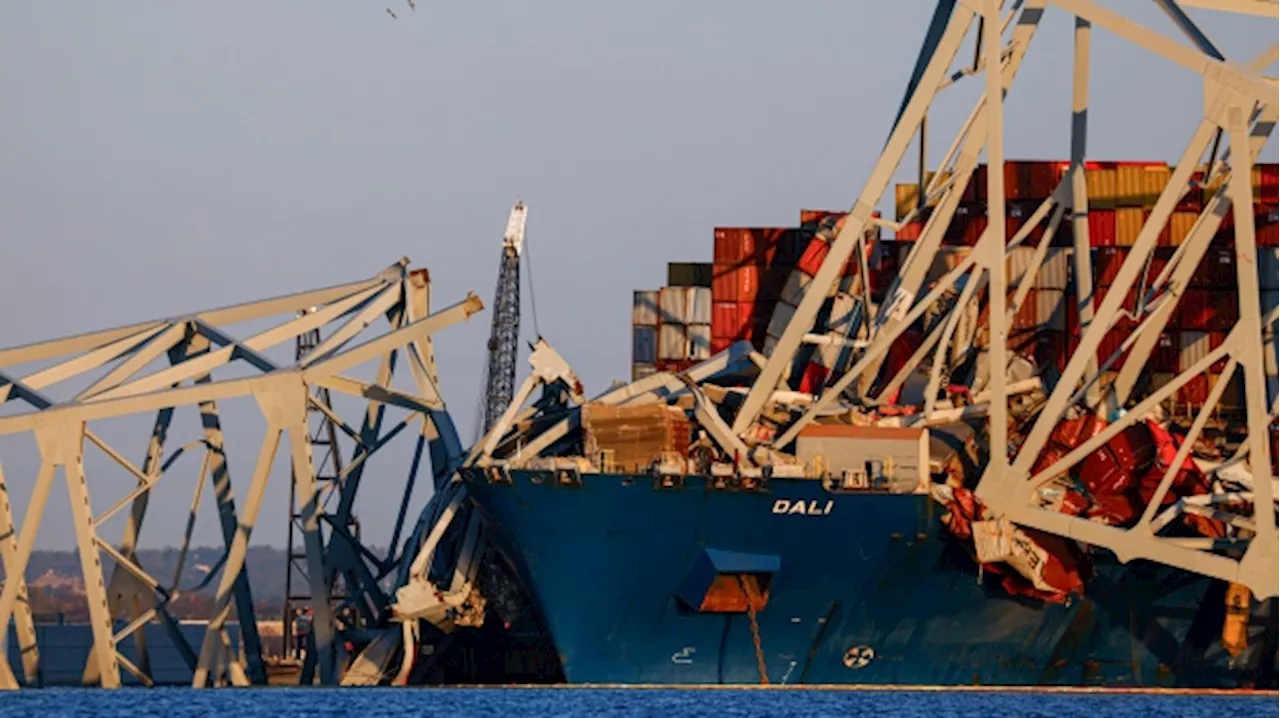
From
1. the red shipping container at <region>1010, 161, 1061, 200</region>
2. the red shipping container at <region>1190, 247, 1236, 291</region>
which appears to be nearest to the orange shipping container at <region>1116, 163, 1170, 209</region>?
the red shipping container at <region>1010, 161, 1061, 200</region>

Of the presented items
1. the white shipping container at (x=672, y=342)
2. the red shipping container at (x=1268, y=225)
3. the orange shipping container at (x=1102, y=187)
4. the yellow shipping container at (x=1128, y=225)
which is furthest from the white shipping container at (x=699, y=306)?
the red shipping container at (x=1268, y=225)

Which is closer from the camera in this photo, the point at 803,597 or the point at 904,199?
the point at 803,597

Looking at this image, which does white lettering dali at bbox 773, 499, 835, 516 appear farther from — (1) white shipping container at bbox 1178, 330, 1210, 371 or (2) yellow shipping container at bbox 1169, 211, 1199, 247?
(2) yellow shipping container at bbox 1169, 211, 1199, 247

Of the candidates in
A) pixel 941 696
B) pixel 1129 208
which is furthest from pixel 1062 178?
pixel 941 696

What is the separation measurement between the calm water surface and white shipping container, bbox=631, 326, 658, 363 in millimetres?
10383

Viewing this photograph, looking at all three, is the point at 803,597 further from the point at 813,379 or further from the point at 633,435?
the point at 813,379

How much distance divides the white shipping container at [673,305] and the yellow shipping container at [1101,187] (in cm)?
1285


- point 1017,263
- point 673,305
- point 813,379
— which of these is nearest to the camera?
point 813,379

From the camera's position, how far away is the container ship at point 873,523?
5272 cm

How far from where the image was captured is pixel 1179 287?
55.7 m

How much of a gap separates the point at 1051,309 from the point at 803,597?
13.7 meters

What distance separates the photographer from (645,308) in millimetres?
65812

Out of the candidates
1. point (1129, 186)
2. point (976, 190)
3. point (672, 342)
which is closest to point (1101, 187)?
point (1129, 186)

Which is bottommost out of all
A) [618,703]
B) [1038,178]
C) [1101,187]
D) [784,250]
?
[618,703]
